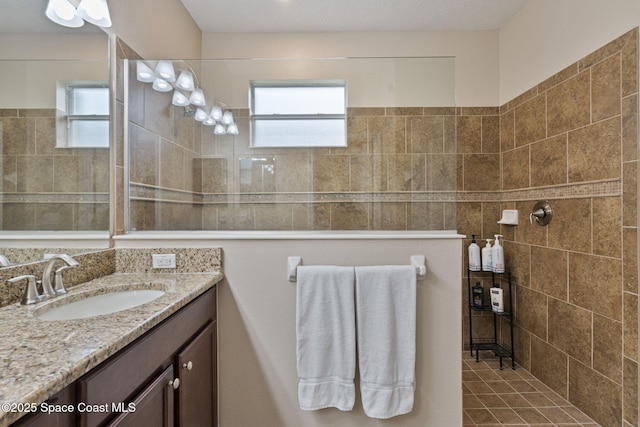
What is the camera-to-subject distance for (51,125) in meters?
1.33

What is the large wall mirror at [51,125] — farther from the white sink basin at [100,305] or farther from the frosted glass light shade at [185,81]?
the frosted glass light shade at [185,81]

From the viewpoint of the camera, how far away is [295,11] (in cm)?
249

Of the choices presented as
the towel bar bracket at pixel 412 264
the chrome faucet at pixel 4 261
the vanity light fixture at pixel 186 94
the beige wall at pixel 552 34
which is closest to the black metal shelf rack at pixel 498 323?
the towel bar bracket at pixel 412 264

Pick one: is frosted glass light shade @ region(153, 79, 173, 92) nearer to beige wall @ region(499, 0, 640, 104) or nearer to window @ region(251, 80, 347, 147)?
window @ region(251, 80, 347, 147)

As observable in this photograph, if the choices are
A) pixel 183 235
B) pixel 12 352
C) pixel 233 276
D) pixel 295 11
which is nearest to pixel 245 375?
pixel 233 276

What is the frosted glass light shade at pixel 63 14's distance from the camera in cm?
130

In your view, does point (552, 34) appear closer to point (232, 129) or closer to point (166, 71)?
point (232, 129)

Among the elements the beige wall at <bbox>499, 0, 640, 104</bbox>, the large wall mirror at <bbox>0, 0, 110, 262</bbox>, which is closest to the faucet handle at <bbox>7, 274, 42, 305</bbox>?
the large wall mirror at <bbox>0, 0, 110, 262</bbox>

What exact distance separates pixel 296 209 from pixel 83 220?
1097mm

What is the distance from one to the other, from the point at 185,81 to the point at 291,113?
2.36 ft

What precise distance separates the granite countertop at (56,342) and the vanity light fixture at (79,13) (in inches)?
45.2

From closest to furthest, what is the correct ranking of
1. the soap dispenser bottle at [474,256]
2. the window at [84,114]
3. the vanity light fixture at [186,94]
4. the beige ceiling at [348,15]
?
the window at [84,114]
the vanity light fixture at [186,94]
the beige ceiling at [348,15]
the soap dispenser bottle at [474,256]

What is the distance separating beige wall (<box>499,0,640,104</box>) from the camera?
68.7 inches

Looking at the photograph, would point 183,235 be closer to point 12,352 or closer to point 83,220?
point 83,220
